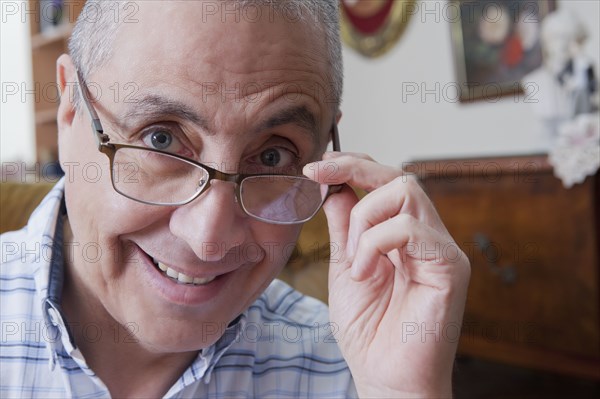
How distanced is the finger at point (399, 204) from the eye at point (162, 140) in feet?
0.92

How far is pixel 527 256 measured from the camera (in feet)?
8.13

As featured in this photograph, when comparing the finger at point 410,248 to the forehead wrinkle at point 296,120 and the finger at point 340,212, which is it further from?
the forehead wrinkle at point 296,120

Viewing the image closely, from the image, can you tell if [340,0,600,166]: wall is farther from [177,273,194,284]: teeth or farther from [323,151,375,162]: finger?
[177,273,194,284]: teeth

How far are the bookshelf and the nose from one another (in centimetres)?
387

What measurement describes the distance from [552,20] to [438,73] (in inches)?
35.1

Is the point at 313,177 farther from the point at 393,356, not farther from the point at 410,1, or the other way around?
the point at 410,1

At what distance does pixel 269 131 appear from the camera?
88cm

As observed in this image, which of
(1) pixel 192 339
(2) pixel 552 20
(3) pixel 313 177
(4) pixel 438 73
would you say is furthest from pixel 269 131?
(4) pixel 438 73

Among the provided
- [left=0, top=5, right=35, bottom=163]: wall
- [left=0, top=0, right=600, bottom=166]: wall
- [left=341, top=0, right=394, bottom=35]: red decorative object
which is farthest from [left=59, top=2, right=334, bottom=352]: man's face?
[left=0, top=5, right=35, bottom=163]: wall

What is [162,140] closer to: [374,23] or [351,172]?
[351,172]

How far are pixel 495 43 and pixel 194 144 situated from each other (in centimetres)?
273

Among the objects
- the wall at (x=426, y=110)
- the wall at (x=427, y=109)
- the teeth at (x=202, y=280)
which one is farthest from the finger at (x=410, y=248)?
the wall at (x=427, y=109)

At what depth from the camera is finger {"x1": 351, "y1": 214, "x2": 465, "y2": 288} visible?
877mm

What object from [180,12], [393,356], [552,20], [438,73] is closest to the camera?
[180,12]
